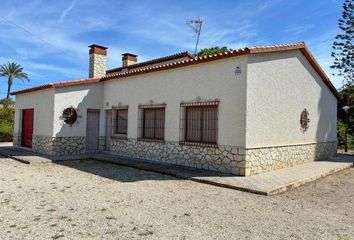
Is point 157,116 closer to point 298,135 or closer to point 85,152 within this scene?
point 85,152

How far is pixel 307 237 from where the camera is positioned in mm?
4543

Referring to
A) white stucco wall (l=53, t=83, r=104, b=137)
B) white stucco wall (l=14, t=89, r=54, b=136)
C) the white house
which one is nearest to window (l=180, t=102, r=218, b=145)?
the white house

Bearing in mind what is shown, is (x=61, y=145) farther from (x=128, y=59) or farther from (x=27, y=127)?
(x=128, y=59)

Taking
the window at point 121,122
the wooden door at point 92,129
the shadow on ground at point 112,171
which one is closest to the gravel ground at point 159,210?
the shadow on ground at point 112,171

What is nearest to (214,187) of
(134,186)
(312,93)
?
(134,186)

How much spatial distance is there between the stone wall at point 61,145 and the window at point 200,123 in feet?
19.3

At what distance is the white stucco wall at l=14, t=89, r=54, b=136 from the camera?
13714mm

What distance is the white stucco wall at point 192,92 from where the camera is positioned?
30.6 feet

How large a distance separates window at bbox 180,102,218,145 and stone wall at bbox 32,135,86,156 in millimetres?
5889

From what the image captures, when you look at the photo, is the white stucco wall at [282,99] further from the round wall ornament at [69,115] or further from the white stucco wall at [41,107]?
the white stucco wall at [41,107]

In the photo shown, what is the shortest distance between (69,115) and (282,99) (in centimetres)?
932

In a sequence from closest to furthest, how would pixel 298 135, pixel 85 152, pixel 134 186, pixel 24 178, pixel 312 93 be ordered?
pixel 134 186 < pixel 24 178 < pixel 298 135 < pixel 312 93 < pixel 85 152

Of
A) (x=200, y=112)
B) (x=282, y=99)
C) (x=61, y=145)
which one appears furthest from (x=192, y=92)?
(x=61, y=145)

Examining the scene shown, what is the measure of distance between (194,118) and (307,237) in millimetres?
6618
